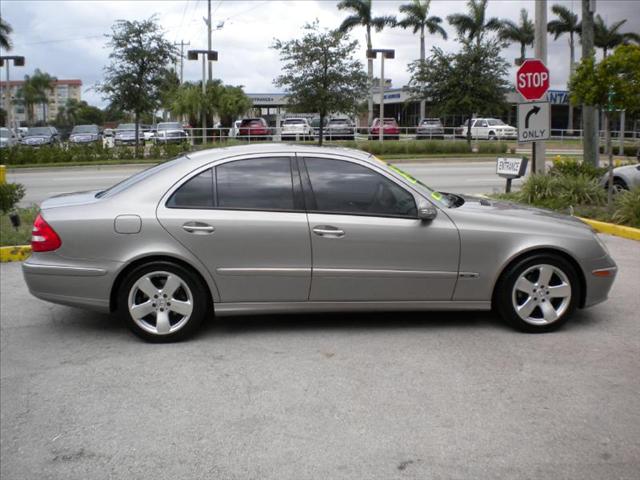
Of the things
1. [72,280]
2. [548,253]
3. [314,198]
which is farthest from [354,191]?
[72,280]

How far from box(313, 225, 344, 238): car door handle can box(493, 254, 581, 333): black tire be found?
4.49 ft

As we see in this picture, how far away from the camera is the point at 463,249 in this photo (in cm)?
564

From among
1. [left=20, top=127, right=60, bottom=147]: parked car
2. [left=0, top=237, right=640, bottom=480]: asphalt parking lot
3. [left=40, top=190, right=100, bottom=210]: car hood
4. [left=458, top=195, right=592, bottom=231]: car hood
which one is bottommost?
[left=0, top=237, right=640, bottom=480]: asphalt parking lot

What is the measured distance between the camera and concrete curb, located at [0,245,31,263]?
347 inches

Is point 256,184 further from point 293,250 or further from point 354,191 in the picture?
point 354,191

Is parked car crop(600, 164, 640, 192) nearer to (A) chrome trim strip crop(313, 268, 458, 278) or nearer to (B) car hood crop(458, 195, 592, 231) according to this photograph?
(B) car hood crop(458, 195, 592, 231)

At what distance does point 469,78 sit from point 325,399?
3132 centimetres

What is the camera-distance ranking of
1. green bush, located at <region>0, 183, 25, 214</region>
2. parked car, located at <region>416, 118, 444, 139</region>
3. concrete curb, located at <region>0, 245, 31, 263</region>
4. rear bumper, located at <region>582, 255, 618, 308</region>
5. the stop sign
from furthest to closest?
parked car, located at <region>416, 118, 444, 139</region> → the stop sign → green bush, located at <region>0, 183, 25, 214</region> → concrete curb, located at <region>0, 245, 31, 263</region> → rear bumper, located at <region>582, 255, 618, 308</region>

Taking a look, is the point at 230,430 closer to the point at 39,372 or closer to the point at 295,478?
the point at 295,478

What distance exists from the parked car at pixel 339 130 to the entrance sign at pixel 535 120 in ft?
77.9

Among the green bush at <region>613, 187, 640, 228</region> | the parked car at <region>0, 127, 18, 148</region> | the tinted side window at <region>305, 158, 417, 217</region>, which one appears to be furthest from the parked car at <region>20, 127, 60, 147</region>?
the tinted side window at <region>305, 158, 417, 217</region>

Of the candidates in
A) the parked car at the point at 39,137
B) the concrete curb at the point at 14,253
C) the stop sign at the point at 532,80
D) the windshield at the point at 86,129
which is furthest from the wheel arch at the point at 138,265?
the windshield at the point at 86,129

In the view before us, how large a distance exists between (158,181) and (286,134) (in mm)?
29637

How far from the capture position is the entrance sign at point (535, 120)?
13164 mm
